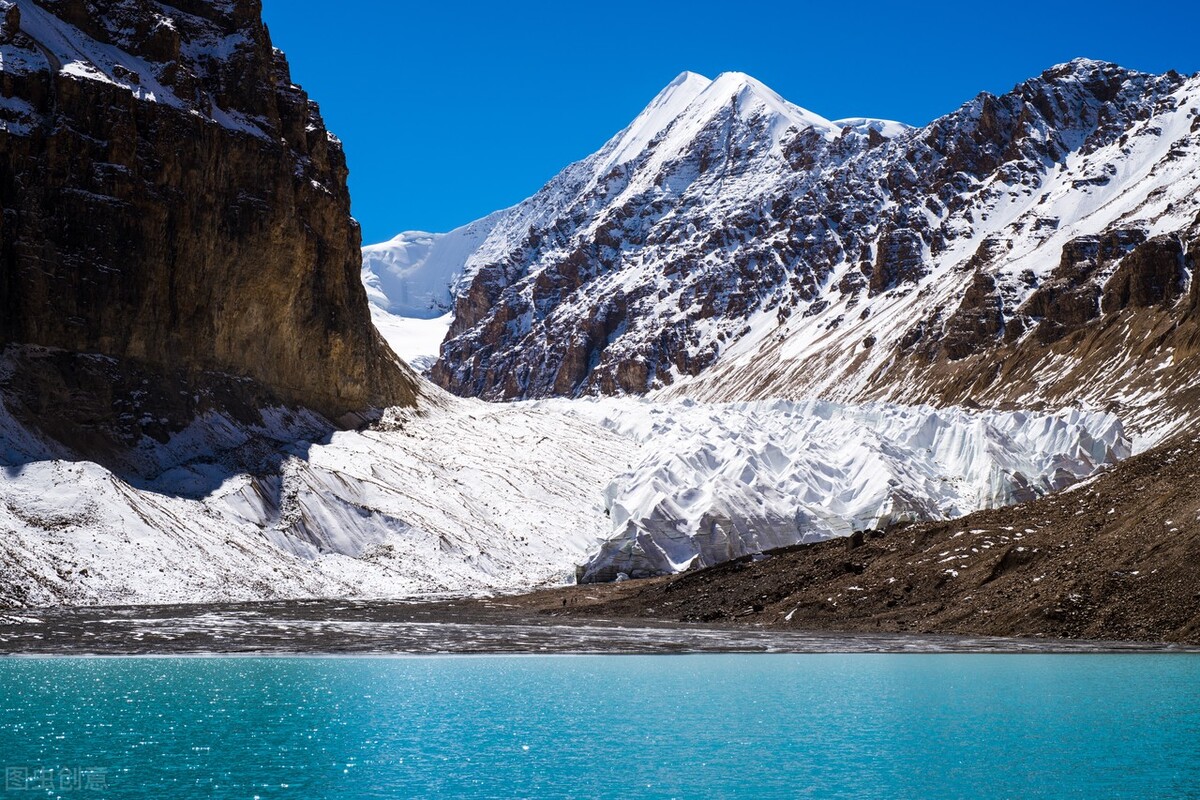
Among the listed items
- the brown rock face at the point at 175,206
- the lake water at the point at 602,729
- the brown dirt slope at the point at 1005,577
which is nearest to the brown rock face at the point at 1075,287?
the brown rock face at the point at 175,206

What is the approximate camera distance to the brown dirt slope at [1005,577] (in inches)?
1363

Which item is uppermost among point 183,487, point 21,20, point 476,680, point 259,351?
point 21,20

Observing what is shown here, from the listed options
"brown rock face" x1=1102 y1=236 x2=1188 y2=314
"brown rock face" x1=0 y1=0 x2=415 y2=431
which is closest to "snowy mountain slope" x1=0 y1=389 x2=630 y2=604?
"brown rock face" x1=0 y1=0 x2=415 y2=431

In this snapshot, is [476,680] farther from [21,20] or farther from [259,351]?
[21,20]

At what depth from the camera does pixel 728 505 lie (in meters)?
61.5

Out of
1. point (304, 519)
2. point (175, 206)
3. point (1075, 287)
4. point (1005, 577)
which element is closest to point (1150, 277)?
point (1075, 287)

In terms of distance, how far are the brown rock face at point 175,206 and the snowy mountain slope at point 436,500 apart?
4.75 m

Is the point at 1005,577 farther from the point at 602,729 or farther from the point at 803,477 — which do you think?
the point at 803,477

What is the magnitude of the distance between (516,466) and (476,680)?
161ft

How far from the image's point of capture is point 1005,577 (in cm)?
3919

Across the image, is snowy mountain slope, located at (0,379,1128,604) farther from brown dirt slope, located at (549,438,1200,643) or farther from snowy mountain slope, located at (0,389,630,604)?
brown dirt slope, located at (549,438,1200,643)

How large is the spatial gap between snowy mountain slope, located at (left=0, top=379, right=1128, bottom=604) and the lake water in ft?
71.1

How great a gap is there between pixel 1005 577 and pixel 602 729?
23.4 metres

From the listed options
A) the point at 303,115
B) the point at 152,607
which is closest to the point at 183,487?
the point at 152,607
